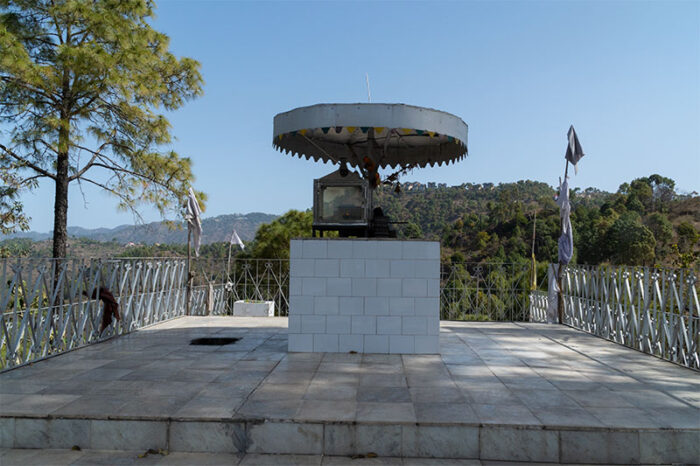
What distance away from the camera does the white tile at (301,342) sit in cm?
602

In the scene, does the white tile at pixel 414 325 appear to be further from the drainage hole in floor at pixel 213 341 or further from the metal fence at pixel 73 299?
the metal fence at pixel 73 299

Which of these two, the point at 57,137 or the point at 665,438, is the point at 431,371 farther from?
the point at 57,137

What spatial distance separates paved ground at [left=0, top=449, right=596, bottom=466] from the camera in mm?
3264

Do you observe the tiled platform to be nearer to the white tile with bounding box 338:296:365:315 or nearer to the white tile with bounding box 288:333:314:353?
the white tile with bounding box 288:333:314:353

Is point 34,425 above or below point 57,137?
below

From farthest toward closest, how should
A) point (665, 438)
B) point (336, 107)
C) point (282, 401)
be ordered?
1. point (336, 107)
2. point (282, 401)
3. point (665, 438)

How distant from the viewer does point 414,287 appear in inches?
235

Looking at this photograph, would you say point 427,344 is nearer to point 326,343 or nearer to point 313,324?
point 326,343

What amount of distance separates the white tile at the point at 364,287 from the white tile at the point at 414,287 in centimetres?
34

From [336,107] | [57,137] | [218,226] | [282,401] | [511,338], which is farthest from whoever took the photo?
[218,226]

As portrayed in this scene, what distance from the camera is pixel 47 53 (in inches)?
478

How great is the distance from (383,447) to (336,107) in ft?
12.4

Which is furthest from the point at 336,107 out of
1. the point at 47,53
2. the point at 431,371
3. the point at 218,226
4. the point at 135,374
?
the point at 218,226

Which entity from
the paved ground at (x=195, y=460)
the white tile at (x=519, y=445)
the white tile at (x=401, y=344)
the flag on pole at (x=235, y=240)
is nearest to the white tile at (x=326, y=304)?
the white tile at (x=401, y=344)
